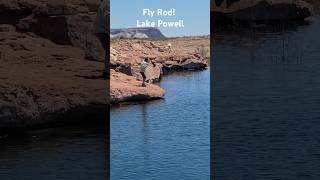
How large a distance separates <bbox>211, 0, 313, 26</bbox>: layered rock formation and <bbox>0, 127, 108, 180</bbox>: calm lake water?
10.8ft

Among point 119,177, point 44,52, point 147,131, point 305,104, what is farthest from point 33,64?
point 305,104

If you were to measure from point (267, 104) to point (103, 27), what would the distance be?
3012 millimetres

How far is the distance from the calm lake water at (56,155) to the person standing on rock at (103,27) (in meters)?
1.10

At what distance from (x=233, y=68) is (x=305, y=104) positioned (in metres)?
1.54

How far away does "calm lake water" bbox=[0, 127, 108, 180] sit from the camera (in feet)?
35.0

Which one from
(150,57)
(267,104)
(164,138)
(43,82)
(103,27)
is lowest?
(164,138)

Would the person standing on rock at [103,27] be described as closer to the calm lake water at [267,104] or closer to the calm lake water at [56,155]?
the calm lake water at [56,155]

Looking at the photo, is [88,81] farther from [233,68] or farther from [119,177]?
[233,68]

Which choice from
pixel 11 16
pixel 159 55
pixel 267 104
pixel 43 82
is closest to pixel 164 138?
pixel 267 104

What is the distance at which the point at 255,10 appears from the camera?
42.3ft

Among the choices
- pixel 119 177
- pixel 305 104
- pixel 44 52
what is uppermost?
pixel 44 52

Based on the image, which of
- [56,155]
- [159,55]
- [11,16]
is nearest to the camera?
[56,155]

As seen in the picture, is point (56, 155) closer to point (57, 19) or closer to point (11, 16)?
point (57, 19)

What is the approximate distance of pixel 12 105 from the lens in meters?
10.9
